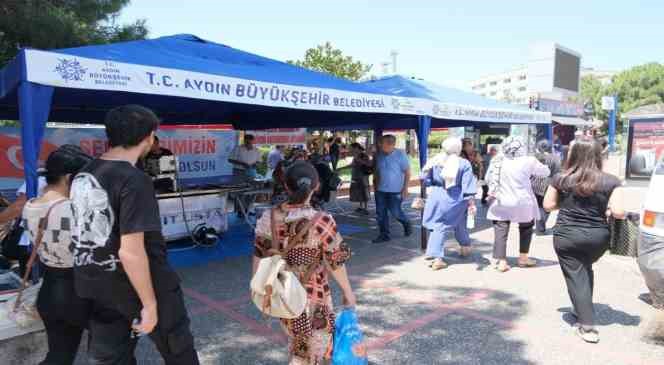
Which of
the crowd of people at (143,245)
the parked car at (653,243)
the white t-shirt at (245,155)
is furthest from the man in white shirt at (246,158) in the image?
the parked car at (653,243)

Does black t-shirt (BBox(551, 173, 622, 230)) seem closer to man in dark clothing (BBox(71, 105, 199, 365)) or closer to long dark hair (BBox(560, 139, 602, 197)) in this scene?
long dark hair (BBox(560, 139, 602, 197))

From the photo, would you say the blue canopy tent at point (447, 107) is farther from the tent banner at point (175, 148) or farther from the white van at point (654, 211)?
the tent banner at point (175, 148)

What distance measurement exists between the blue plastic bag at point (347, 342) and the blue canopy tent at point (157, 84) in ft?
8.20

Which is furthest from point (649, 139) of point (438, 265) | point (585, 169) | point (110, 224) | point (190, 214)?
point (110, 224)

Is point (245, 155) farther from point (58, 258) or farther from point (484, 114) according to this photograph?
point (58, 258)

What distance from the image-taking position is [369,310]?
4.26 m

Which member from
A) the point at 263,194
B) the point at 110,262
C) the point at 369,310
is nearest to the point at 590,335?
the point at 369,310

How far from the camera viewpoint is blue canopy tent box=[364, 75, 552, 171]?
695 centimetres

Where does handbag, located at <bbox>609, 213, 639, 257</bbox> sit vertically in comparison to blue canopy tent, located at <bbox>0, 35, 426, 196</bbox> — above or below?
below

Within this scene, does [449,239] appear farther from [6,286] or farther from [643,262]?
[6,286]

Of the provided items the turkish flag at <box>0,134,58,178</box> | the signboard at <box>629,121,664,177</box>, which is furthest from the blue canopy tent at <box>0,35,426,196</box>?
the signboard at <box>629,121,664,177</box>

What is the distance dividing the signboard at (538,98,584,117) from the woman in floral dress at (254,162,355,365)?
26.5 m

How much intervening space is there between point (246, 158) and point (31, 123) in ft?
22.8

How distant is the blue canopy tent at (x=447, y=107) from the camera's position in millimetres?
6945
